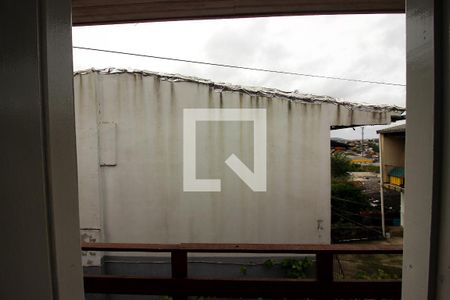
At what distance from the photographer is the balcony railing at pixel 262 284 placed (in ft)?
4.43

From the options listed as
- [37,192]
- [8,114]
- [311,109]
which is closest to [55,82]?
[8,114]

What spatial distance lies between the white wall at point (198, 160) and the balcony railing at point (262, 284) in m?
3.37

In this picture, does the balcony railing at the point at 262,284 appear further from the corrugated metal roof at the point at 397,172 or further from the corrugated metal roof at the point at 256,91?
the corrugated metal roof at the point at 397,172

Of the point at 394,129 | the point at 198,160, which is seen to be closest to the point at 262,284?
the point at 198,160

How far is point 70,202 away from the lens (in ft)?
2.10

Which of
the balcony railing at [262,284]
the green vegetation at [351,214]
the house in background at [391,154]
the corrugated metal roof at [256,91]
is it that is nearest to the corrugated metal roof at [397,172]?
the house in background at [391,154]

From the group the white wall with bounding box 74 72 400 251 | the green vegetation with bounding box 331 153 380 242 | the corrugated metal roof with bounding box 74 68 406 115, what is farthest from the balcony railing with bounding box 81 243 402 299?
the green vegetation with bounding box 331 153 380 242

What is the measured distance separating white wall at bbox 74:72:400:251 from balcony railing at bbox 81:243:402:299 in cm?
337

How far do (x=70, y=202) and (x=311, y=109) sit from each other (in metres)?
4.77

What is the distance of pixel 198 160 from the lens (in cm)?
479

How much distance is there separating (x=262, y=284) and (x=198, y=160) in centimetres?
351

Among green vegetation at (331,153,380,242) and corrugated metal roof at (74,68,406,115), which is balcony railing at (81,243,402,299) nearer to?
corrugated metal roof at (74,68,406,115)

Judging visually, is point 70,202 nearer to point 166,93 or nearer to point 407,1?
point 407,1

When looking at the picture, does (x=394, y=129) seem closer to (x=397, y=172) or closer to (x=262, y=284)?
(x=397, y=172)
